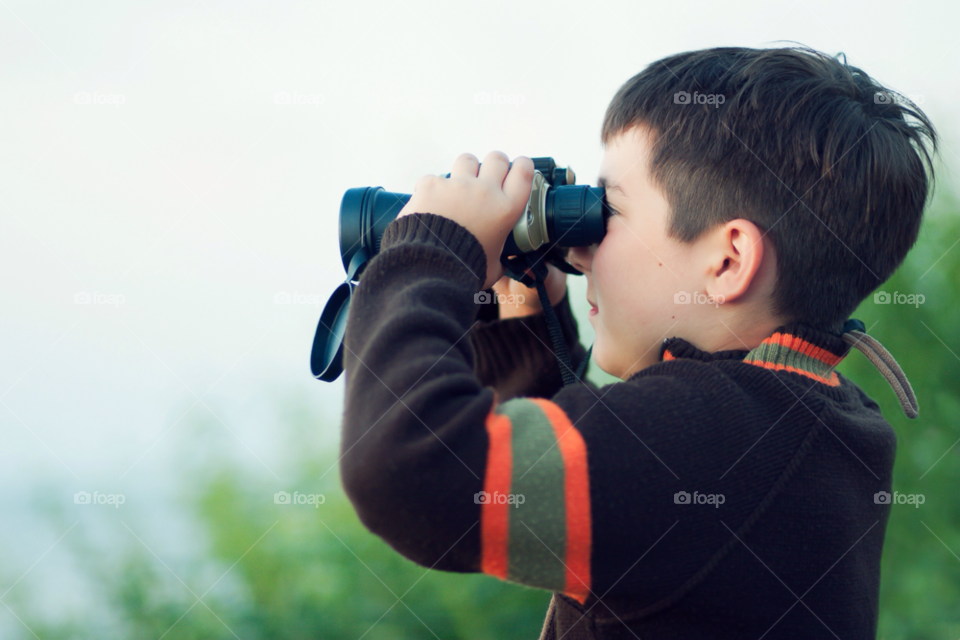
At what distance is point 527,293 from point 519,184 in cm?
38

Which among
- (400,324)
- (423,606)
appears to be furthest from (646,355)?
(423,606)

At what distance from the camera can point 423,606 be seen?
1.29m

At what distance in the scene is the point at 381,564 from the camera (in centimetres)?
130

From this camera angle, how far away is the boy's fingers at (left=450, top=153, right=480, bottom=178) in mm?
823

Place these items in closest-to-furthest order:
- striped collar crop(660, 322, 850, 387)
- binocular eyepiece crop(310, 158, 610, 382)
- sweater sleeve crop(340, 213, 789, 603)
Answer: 1. sweater sleeve crop(340, 213, 789, 603)
2. striped collar crop(660, 322, 850, 387)
3. binocular eyepiece crop(310, 158, 610, 382)

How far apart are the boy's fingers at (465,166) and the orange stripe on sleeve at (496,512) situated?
34 cm

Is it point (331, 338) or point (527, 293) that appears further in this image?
point (527, 293)

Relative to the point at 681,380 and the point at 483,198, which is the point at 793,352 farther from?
the point at 483,198

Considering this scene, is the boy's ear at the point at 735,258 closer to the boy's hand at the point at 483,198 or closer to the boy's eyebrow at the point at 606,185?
the boy's eyebrow at the point at 606,185

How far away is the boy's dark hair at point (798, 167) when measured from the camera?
0.83 m

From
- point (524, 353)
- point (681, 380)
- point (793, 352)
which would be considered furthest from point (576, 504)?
point (524, 353)

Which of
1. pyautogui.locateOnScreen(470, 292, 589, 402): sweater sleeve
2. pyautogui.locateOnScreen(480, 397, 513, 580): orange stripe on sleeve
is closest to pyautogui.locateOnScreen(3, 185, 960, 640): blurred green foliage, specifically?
pyautogui.locateOnScreen(470, 292, 589, 402): sweater sleeve

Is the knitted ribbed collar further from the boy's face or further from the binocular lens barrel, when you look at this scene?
the binocular lens barrel

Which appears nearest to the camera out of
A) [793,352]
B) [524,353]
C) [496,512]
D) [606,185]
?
[496,512]
